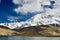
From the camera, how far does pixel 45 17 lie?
13242 millimetres

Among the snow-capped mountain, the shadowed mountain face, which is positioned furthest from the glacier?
the shadowed mountain face

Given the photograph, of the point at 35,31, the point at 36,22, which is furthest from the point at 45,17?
the point at 35,31

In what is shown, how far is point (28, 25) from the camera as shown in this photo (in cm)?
1322

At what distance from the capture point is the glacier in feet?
42.9

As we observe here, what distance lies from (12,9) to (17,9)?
0.84 ft

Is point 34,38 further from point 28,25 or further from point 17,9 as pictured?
point 17,9

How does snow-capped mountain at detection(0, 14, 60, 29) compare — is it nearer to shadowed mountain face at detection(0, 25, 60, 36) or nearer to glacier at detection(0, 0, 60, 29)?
glacier at detection(0, 0, 60, 29)

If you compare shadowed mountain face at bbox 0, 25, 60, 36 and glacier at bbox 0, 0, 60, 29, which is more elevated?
glacier at bbox 0, 0, 60, 29

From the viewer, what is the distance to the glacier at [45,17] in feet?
42.9

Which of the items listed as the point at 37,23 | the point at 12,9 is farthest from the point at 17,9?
the point at 37,23

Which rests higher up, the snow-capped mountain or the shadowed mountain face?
the snow-capped mountain

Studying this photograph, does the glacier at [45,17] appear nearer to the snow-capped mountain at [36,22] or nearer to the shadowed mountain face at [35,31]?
the snow-capped mountain at [36,22]

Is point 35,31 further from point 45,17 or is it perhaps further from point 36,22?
point 45,17

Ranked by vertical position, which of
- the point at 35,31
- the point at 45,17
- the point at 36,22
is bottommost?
the point at 35,31
